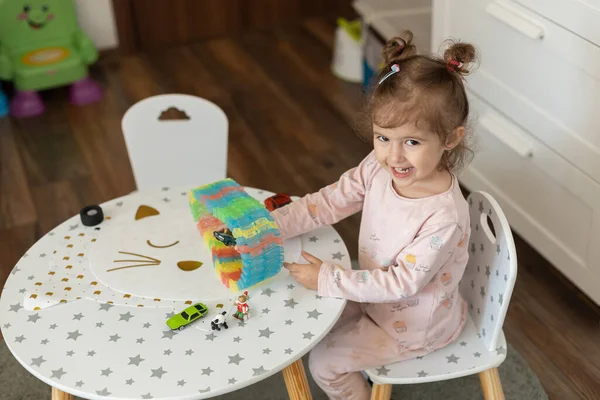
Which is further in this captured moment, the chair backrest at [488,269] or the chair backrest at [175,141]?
the chair backrest at [175,141]

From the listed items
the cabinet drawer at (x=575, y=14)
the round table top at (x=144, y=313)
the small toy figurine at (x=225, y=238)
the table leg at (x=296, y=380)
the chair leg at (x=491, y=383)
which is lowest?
the chair leg at (x=491, y=383)

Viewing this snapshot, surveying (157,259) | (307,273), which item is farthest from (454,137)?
(157,259)

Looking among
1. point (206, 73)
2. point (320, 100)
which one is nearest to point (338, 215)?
point (320, 100)

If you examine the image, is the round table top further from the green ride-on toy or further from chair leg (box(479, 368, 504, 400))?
the green ride-on toy

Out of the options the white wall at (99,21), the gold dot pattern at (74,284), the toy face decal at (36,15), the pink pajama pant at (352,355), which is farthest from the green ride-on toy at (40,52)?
the pink pajama pant at (352,355)

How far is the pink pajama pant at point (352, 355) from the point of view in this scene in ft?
4.26

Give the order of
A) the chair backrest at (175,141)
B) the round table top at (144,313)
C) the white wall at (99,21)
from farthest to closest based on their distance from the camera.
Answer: the white wall at (99,21) → the chair backrest at (175,141) → the round table top at (144,313)

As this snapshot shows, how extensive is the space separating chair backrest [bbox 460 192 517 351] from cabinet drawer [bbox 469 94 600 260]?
0.42 meters

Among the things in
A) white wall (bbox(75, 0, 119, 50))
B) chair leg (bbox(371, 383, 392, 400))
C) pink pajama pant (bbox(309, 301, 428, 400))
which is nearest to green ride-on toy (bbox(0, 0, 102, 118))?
white wall (bbox(75, 0, 119, 50))

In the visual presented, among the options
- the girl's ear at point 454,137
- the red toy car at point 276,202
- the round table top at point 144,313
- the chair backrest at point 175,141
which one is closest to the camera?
the round table top at point 144,313

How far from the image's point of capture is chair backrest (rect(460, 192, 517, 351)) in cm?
122

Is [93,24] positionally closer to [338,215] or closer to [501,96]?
[501,96]

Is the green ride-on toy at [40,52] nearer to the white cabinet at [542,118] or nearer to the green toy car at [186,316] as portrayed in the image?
the white cabinet at [542,118]

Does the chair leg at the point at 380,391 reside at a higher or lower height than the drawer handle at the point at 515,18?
lower
